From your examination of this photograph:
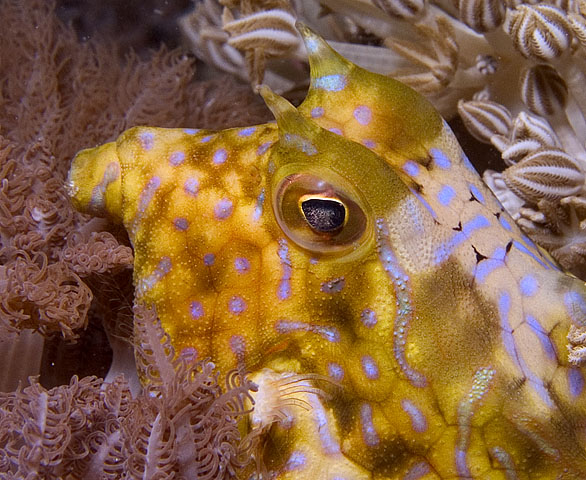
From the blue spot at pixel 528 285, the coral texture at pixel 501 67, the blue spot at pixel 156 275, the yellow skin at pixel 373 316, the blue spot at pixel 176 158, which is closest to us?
the yellow skin at pixel 373 316

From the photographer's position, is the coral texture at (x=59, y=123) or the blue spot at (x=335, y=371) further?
the coral texture at (x=59, y=123)

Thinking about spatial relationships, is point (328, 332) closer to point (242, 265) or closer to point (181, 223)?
Result: point (242, 265)

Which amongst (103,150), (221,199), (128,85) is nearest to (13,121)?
(128,85)

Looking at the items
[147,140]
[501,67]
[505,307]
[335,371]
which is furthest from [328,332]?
[501,67]

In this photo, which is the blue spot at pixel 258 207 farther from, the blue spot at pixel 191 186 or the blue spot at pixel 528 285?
the blue spot at pixel 528 285

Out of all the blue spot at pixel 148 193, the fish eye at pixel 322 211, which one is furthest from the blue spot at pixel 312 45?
the blue spot at pixel 148 193

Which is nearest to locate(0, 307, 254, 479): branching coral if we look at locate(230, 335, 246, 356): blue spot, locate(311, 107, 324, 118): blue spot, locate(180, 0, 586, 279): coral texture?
locate(230, 335, 246, 356): blue spot

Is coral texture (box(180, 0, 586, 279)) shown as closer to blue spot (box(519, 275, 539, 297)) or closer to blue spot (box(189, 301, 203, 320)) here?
blue spot (box(519, 275, 539, 297))
